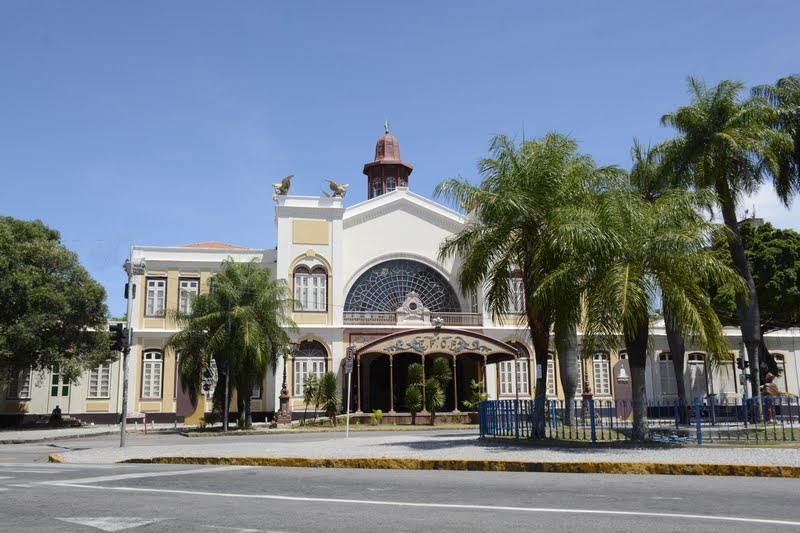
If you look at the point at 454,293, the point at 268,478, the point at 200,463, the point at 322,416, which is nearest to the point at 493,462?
the point at 268,478

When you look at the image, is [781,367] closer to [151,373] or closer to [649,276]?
[649,276]

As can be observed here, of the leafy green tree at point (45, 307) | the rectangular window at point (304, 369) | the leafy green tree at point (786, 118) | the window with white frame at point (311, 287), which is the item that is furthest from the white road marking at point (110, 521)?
the window with white frame at point (311, 287)

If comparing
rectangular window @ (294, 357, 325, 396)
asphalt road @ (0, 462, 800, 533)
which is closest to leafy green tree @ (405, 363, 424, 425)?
rectangular window @ (294, 357, 325, 396)

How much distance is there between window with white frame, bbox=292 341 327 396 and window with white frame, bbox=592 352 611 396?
14.9m

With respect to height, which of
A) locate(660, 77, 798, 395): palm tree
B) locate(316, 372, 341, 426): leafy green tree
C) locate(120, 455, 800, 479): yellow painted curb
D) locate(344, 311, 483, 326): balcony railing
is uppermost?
locate(660, 77, 798, 395): palm tree

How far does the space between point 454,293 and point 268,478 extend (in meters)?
27.8

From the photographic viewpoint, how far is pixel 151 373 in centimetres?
3591

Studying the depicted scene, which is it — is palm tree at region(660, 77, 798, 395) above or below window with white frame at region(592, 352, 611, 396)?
above

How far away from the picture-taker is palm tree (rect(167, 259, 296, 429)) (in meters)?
27.3

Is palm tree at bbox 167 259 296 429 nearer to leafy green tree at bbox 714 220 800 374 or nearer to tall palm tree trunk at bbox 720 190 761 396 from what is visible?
tall palm tree trunk at bbox 720 190 761 396

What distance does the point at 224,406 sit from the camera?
2916cm

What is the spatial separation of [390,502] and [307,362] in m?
27.7

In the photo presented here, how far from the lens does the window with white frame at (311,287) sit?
118 feet

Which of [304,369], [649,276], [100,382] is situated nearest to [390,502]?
[649,276]
